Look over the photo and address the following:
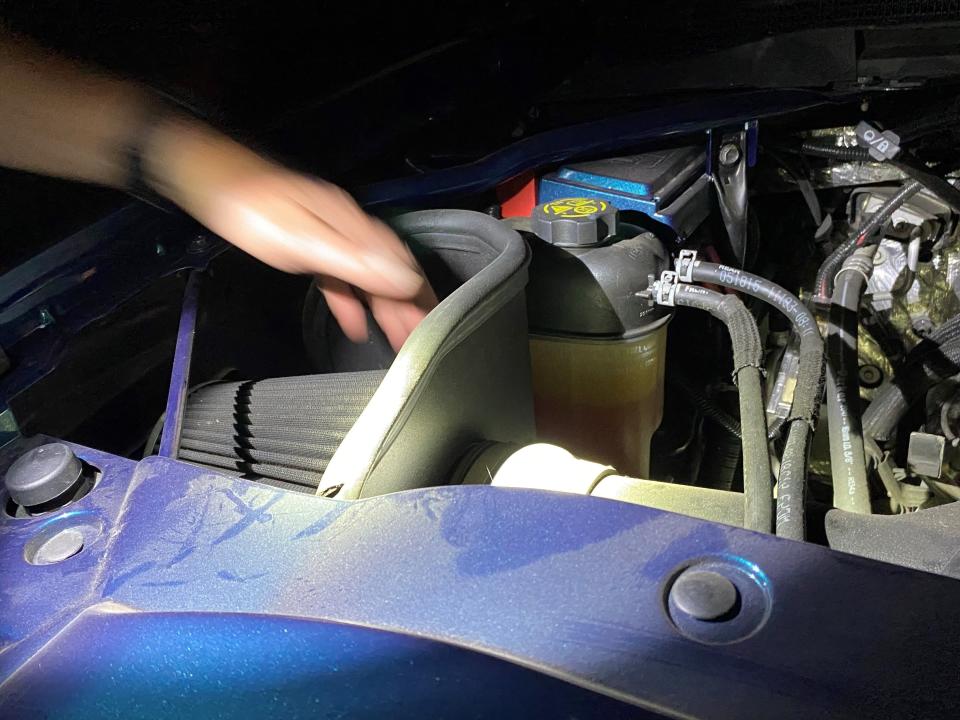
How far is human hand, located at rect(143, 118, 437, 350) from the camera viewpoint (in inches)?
28.1

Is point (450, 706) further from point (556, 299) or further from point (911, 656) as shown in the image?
point (556, 299)

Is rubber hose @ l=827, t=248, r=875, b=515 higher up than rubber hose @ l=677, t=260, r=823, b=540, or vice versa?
rubber hose @ l=677, t=260, r=823, b=540

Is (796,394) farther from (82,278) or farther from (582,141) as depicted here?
(82,278)

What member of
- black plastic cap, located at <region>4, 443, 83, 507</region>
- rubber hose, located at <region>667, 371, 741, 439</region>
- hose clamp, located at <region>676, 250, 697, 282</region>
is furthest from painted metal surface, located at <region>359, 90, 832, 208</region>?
black plastic cap, located at <region>4, 443, 83, 507</region>

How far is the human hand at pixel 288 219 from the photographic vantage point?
71cm

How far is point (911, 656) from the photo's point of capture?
0.37m

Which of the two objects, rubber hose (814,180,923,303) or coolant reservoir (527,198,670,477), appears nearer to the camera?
coolant reservoir (527,198,670,477)

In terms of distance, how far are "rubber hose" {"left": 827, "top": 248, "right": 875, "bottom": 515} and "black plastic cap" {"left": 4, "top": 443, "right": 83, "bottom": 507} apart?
780 mm

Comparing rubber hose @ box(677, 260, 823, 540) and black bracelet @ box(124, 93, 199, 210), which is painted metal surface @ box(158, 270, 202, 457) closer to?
black bracelet @ box(124, 93, 199, 210)

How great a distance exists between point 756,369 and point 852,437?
0.27 metres

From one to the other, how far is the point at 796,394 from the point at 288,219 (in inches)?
20.3

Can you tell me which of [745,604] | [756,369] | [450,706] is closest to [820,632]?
[745,604]

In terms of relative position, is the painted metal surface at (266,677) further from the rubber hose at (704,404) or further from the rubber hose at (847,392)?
the rubber hose at (704,404)

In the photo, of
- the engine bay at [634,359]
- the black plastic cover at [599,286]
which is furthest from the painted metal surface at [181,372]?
the black plastic cover at [599,286]
